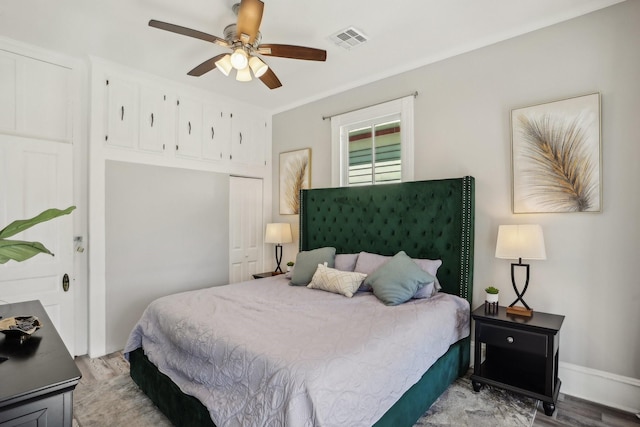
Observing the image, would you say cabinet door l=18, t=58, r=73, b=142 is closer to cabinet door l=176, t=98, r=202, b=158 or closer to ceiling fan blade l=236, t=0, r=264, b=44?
cabinet door l=176, t=98, r=202, b=158

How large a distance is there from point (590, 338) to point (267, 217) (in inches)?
148

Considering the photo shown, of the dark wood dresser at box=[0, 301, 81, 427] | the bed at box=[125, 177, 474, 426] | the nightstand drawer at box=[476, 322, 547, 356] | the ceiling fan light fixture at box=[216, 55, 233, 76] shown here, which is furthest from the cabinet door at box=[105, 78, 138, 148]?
the nightstand drawer at box=[476, 322, 547, 356]

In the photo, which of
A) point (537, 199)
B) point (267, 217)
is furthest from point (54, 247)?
point (537, 199)

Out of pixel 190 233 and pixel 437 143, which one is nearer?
pixel 437 143

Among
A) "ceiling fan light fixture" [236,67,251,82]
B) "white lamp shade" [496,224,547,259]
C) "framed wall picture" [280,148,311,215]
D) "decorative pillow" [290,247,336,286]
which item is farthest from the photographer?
"framed wall picture" [280,148,311,215]

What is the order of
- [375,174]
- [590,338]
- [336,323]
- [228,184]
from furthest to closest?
[228,184] → [375,174] → [590,338] → [336,323]

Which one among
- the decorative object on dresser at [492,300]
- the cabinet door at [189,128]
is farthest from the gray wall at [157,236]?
the decorative object on dresser at [492,300]

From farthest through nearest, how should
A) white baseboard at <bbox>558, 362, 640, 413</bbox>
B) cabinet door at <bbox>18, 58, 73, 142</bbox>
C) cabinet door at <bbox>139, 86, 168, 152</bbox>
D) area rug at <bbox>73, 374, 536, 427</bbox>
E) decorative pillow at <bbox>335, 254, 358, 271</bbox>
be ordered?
cabinet door at <bbox>139, 86, 168, 152</bbox>
decorative pillow at <bbox>335, 254, 358, 271</bbox>
cabinet door at <bbox>18, 58, 73, 142</bbox>
white baseboard at <bbox>558, 362, 640, 413</bbox>
area rug at <bbox>73, 374, 536, 427</bbox>

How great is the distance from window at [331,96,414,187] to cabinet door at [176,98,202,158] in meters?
1.64

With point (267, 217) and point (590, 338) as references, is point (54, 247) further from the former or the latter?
point (590, 338)

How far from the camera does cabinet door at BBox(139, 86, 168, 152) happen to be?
361 cm

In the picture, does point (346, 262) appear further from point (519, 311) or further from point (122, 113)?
point (122, 113)

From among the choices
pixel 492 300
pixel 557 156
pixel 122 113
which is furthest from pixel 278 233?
pixel 557 156

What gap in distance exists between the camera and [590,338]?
249cm
